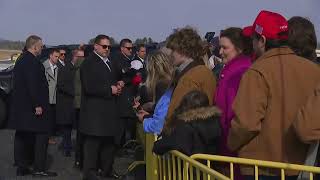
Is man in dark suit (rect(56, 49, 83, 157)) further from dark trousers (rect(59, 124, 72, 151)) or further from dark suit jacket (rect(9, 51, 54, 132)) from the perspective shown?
dark suit jacket (rect(9, 51, 54, 132))

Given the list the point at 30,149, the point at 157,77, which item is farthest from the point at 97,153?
the point at 157,77

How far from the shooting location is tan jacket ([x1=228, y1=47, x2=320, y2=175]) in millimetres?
3592

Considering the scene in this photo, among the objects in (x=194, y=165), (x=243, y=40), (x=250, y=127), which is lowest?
(x=194, y=165)

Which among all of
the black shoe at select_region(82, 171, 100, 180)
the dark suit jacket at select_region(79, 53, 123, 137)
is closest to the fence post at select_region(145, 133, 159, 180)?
the dark suit jacket at select_region(79, 53, 123, 137)

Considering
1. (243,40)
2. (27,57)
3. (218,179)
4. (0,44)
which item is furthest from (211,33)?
(0,44)

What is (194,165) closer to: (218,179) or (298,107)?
(218,179)

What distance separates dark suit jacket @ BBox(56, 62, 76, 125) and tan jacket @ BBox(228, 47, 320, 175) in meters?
6.14

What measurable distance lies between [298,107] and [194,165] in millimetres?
721

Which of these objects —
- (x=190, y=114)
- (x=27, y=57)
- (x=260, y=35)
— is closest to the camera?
(x=260, y=35)

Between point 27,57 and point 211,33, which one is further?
point 211,33

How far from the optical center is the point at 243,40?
4.61 meters

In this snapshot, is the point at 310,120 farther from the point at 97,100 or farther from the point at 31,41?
the point at 31,41

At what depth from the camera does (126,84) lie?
8.43 meters

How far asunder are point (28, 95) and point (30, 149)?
1044 mm
